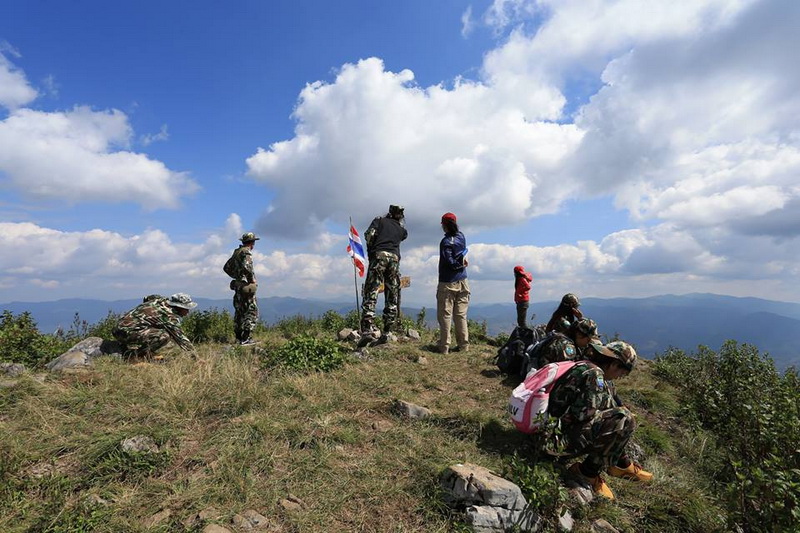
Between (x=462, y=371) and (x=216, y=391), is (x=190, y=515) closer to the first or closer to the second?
(x=216, y=391)

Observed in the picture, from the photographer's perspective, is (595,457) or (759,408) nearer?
(595,457)

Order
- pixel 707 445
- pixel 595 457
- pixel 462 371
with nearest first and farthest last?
pixel 595 457 → pixel 707 445 → pixel 462 371

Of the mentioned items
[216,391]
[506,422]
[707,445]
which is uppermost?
[216,391]

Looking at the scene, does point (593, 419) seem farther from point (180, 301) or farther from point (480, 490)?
point (180, 301)

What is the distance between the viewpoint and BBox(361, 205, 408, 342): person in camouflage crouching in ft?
28.7

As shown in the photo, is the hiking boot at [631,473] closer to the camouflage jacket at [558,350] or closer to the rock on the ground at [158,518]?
the camouflage jacket at [558,350]

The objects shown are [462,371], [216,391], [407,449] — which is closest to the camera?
[407,449]

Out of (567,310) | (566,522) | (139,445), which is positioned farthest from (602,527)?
(567,310)

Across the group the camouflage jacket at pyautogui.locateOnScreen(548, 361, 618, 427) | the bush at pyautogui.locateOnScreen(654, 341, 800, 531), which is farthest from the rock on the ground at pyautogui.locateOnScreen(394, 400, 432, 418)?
the bush at pyautogui.locateOnScreen(654, 341, 800, 531)

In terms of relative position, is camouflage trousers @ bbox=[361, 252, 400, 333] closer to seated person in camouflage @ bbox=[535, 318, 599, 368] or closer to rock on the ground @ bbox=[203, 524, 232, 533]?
seated person in camouflage @ bbox=[535, 318, 599, 368]

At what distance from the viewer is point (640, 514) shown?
3531mm

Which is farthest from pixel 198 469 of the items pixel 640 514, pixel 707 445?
pixel 707 445

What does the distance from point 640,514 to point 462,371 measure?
160 inches

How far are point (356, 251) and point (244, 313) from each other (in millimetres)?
4139
